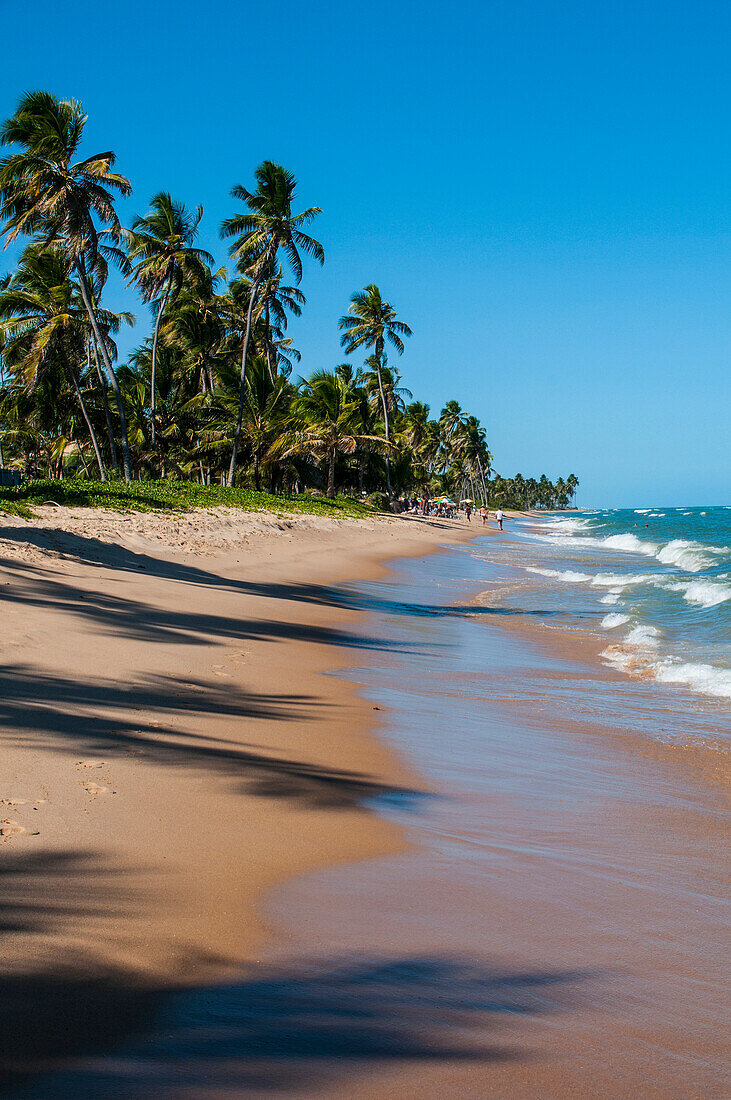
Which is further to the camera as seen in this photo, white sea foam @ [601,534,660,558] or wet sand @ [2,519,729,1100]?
white sea foam @ [601,534,660,558]

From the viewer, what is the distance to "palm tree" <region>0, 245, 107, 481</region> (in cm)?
2748

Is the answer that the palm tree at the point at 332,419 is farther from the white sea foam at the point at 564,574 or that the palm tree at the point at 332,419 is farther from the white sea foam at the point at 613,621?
the white sea foam at the point at 613,621

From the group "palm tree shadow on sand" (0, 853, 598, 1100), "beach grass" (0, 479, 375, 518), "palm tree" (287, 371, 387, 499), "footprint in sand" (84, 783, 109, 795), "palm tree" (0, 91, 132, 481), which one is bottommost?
"palm tree shadow on sand" (0, 853, 598, 1100)

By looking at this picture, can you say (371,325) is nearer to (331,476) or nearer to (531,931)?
(331,476)

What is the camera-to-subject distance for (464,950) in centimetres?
280

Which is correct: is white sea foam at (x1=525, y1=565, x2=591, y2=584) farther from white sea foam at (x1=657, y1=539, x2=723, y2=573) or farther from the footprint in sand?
the footprint in sand

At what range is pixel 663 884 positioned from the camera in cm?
357

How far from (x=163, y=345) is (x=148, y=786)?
1485 inches

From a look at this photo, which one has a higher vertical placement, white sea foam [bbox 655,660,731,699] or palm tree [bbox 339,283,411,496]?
palm tree [bbox 339,283,411,496]

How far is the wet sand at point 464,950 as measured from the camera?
211cm

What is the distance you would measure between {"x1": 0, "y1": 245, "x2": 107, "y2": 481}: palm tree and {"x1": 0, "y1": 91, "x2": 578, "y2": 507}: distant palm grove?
0.08m

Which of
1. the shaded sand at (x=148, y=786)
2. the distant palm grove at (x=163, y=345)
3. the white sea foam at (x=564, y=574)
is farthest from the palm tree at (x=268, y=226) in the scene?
the shaded sand at (x=148, y=786)

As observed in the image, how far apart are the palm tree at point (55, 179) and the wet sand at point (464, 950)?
25323mm

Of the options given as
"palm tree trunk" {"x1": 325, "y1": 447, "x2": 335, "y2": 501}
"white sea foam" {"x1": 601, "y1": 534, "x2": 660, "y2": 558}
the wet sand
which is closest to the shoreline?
the wet sand
